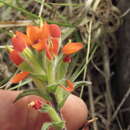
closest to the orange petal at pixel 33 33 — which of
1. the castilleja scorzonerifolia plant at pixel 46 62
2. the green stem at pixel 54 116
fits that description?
the castilleja scorzonerifolia plant at pixel 46 62

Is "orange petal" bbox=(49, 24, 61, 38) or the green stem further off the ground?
"orange petal" bbox=(49, 24, 61, 38)

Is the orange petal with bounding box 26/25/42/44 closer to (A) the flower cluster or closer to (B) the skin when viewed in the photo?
(A) the flower cluster

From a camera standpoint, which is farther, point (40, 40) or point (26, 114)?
point (26, 114)

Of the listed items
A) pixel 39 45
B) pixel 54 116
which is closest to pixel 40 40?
pixel 39 45

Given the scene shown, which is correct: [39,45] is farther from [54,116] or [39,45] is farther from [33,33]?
[54,116]

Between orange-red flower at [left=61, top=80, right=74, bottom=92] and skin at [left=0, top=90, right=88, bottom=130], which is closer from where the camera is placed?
orange-red flower at [left=61, top=80, right=74, bottom=92]

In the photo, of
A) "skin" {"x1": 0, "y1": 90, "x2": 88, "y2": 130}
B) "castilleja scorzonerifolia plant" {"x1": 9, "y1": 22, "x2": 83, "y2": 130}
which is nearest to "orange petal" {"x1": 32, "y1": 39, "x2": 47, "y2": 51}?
"castilleja scorzonerifolia plant" {"x1": 9, "y1": 22, "x2": 83, "y2": 130}

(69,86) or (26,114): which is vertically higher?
(69,86)
